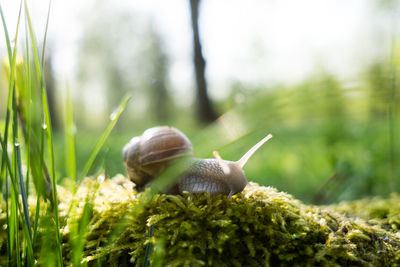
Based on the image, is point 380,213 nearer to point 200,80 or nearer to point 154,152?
point 154,152

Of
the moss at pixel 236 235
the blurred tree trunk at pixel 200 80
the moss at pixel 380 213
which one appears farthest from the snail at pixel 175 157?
the blurred tree trunk at pixel 200 80

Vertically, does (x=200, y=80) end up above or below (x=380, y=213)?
above

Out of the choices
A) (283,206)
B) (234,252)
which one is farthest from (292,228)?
(234,252)

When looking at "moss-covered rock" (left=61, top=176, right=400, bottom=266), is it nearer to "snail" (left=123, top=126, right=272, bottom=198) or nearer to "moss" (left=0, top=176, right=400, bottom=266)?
"moss" (left=0, top=176, right=400, bottom=266)

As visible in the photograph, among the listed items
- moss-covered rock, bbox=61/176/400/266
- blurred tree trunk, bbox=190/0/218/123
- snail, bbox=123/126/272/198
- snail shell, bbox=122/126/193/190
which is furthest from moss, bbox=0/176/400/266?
blurred tree trunk, bbox=190/0/218/123

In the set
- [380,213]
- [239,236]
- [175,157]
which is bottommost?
[380,213]

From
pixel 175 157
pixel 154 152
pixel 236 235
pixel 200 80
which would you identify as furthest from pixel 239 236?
pixel 200 80

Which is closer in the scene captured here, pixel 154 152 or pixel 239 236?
pixel 239 236
